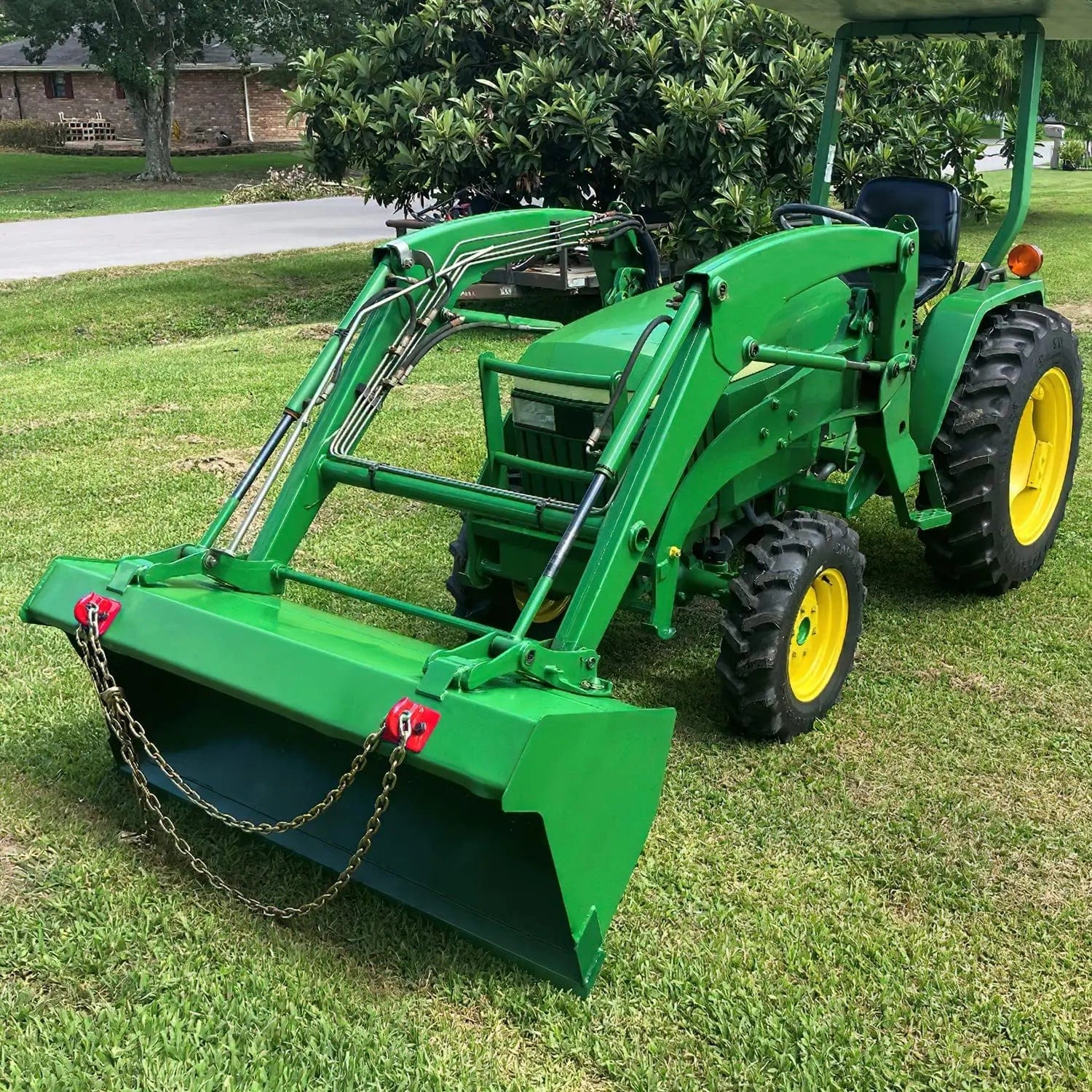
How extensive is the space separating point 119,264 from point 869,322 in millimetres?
11078

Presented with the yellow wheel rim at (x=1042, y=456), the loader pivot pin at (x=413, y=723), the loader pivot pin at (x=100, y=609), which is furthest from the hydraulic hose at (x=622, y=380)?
the yellow wheel rim at (x=1042, y=456)

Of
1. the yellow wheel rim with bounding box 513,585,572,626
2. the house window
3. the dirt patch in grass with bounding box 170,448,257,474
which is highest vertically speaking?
the house window

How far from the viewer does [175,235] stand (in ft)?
53.5

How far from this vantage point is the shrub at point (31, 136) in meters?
37.9

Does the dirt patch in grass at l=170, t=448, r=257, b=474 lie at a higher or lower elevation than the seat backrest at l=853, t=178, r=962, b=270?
lower

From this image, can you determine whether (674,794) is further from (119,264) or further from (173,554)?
(119,264)

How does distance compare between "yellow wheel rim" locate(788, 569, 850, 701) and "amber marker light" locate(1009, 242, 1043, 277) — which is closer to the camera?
"yellow wheel rim" locate(788, 569, 850, 701)

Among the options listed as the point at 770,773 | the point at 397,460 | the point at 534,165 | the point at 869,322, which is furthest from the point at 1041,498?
the point at 534,165

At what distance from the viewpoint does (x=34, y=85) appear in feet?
142

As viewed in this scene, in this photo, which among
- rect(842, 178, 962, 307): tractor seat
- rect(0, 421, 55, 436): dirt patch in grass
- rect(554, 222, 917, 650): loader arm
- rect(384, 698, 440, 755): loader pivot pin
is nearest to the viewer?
rect(384, 698, 440, 755): loader pivot pin

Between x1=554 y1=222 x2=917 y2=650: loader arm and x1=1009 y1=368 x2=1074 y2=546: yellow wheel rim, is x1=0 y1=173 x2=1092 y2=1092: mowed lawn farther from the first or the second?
x1=554 y1=222 x2=917 y2=650: loader arm

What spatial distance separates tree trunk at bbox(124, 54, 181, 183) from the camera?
27953mm

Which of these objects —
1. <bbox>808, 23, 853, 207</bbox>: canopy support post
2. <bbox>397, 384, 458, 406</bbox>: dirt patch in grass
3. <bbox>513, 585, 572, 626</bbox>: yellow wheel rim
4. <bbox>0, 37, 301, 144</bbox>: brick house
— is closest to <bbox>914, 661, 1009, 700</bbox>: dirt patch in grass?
<bbox>513, 585, 572, 626</bbox>: yellow wheel rim

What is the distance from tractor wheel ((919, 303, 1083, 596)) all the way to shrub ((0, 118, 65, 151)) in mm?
38536
